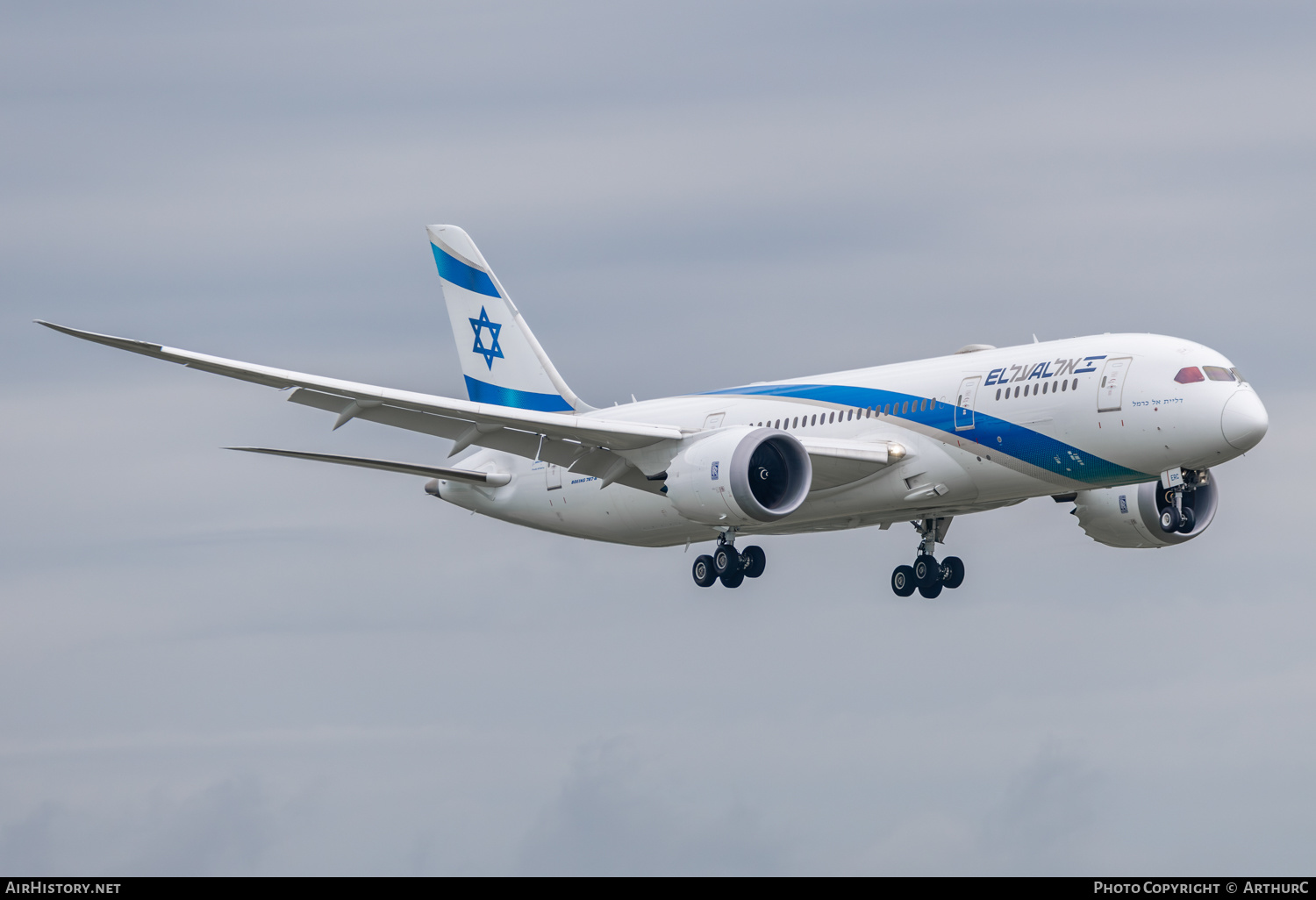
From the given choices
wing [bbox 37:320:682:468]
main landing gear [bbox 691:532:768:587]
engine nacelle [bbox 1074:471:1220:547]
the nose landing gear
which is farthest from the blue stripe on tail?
the nose landing gear

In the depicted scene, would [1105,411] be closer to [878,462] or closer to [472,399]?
[878,462]

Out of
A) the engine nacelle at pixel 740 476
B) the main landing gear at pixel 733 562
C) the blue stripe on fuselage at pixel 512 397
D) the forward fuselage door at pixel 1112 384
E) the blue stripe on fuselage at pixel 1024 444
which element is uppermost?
the forward fuselage door at pixel 1112 384

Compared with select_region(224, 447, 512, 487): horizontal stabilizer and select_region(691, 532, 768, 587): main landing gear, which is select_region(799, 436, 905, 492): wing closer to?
select_region(691, 532, 768, 587): main landing gear

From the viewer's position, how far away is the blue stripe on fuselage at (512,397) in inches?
2201

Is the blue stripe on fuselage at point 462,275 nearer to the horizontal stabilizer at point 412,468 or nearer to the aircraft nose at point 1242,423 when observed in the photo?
the horizontal stabilizer at point 412,468

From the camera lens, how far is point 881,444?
45.0m

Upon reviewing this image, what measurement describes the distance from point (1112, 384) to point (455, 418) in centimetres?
1587

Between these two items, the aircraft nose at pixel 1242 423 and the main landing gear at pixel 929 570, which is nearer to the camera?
the aircraft nose at pixel 1242 423

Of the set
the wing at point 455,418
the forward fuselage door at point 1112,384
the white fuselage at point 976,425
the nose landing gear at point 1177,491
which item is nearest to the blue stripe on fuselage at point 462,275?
the white fuselage at point 976,425

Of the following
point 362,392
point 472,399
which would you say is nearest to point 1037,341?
point 362,392

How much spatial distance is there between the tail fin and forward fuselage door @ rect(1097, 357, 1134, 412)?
19.0 m

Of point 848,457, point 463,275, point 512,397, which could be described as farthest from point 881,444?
point 463,275

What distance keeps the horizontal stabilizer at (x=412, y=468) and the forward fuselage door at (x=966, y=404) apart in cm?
1508

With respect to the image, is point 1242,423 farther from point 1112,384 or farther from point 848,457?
point 848,457
